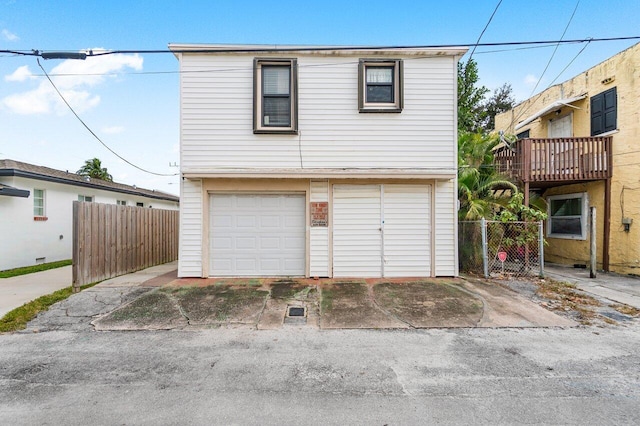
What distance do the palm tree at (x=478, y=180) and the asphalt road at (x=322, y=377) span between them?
13.4ft

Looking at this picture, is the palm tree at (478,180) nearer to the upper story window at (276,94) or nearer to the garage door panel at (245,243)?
the upper story window at (276,94)

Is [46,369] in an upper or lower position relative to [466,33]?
lower

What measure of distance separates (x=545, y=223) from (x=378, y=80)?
28.6ft

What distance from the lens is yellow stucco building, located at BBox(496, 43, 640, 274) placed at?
8396mm

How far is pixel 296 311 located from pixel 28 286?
21.5ft

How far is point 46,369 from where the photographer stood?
3320 millimetres

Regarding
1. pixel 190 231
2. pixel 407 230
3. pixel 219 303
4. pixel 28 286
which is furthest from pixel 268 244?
pixel 28 286

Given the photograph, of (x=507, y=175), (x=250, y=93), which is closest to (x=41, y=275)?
(x=250, y=93)

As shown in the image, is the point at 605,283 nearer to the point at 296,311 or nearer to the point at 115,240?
the point at 296,311

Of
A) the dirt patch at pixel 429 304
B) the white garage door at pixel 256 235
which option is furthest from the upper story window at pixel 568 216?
the white garage door at pixel 256 235

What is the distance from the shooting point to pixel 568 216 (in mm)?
10305

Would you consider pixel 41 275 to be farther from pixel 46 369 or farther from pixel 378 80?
pixel 378 80

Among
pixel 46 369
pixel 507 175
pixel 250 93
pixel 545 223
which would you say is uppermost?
pixel 250 93

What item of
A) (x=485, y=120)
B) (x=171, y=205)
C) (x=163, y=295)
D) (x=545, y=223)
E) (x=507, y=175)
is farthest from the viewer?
(x=485, y=120)
